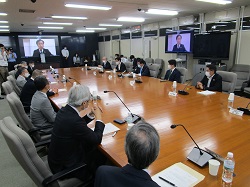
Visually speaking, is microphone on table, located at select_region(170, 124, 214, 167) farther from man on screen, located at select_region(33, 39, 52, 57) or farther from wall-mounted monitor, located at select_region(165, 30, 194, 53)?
man on screen, located at select_region(33, 39, 52, 57)

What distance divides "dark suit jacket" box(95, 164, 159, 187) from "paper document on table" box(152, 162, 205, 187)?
31 centimetres

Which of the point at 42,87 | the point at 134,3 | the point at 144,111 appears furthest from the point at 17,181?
the point at 134,3

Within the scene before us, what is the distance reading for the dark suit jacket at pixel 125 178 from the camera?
0.80 metres

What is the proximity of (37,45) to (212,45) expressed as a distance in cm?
1101

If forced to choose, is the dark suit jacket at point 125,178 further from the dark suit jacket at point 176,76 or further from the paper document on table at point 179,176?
the dark suit jacket at point 176,76

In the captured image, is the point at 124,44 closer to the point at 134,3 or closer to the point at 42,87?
the point at 134,3

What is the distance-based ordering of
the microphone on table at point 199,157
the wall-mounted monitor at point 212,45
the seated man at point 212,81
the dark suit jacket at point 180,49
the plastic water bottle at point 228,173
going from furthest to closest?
the dark suit jacket at point 180,49
the wall-mounted monitor at point 212,45
the seated man at point 212,81
the microphone on table at point 199,157
the plastic water bottle at point 228,173

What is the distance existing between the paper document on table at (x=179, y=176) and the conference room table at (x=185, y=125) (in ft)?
0.13

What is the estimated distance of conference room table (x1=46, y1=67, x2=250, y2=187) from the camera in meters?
1.27

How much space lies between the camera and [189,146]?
4.84ft

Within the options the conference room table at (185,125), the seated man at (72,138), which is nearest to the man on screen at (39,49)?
the conference room table at (185,125)

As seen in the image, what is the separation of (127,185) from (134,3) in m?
4.79

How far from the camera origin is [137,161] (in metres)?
0.83

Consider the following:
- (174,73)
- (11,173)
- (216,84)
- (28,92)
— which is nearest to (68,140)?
(11,173)
